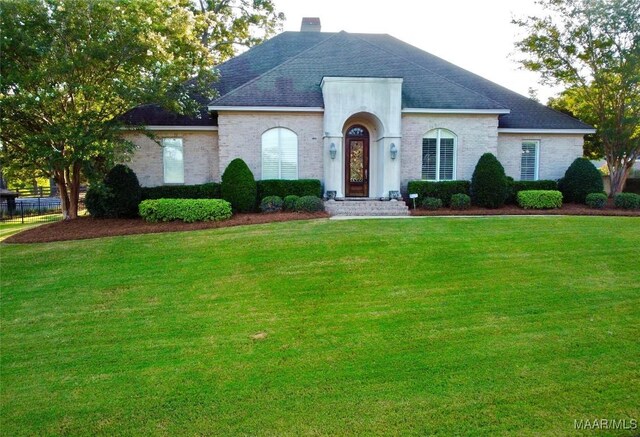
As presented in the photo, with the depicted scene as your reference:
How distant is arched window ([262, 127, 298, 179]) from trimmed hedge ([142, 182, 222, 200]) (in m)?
2.16

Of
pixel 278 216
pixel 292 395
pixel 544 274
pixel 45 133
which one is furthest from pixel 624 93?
pixel 45 133

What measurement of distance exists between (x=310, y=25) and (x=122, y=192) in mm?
15610

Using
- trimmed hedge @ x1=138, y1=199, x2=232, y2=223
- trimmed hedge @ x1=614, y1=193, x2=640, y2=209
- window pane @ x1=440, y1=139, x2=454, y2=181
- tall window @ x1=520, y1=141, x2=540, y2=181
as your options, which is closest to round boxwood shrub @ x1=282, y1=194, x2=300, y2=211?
trimmed hedge @ x1=138, y1=199, x2=232, y2=223

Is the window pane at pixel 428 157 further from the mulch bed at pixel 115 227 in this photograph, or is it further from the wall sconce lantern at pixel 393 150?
the mulch bed at pixel 115 227

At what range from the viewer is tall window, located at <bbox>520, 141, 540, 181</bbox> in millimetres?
18656

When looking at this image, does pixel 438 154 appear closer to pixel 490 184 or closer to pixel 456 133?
pixel 456 133

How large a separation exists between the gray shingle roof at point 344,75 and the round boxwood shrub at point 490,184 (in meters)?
2.81

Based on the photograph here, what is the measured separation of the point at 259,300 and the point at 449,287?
3421 millimetres

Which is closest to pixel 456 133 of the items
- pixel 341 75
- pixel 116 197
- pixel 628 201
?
pixel 341 75

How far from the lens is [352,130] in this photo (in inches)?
698

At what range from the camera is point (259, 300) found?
23.0 feet

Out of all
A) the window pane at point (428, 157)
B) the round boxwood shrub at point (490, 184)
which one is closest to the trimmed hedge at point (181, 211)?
the window pane at point (428, 157)

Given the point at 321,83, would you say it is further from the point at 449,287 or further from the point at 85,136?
the point at 449,287

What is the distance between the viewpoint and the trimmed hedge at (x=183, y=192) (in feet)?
51.6
